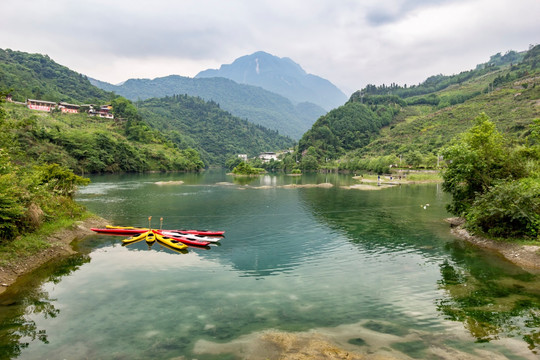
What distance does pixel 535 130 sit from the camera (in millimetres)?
31516

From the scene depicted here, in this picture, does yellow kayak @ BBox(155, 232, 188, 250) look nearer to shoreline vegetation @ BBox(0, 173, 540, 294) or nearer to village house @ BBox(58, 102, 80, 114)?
shoreline vegetation @ BBox(0, 173, 540, 294)

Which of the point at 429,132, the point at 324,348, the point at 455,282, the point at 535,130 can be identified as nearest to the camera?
the point at 324,348

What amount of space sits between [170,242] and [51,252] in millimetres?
8576

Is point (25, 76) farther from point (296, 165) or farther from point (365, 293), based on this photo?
point (365, 293)

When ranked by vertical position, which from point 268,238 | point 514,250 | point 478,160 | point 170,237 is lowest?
point 268,238

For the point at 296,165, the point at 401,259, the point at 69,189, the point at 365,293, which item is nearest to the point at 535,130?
the point at 401,259

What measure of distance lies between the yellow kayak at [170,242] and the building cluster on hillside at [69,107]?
13696 cm

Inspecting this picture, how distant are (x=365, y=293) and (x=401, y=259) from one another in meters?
7.98

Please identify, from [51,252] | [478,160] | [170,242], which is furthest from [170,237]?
[478,160]

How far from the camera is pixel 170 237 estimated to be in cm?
2911

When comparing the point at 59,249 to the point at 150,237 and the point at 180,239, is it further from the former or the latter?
the point at 180,239

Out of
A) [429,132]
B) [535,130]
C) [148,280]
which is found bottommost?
[148,280]

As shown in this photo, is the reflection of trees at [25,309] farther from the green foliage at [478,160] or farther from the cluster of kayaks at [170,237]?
the green foliage at [478,160]

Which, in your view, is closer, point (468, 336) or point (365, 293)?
point (468, 336)
